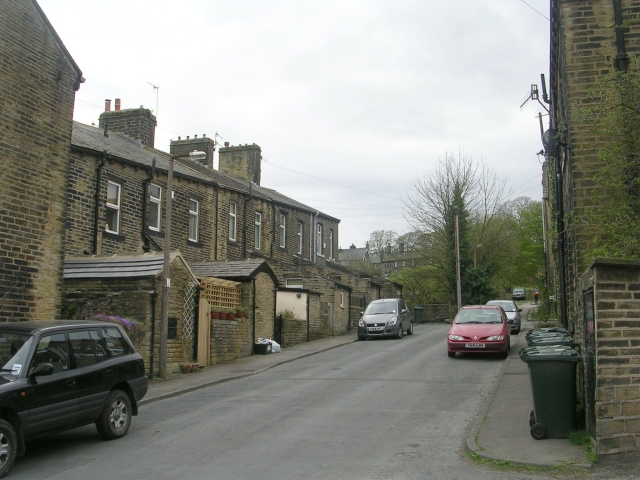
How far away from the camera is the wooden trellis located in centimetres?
1899

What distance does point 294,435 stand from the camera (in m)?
9.52

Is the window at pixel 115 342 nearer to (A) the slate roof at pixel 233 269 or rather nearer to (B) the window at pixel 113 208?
(A) the slate roof at pixel 233 269

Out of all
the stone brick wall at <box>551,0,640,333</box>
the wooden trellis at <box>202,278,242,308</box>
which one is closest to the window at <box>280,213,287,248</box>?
the wooden trellis at <box>202,278,242,308</box>

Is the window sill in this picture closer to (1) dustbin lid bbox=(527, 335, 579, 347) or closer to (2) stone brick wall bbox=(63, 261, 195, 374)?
(2) stone brick wall bbox=(63, 261, 195, 374)

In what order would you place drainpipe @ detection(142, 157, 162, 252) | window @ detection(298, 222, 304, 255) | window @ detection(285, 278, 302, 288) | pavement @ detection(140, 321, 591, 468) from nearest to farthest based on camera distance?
1. pavement @ detection(140, 321, 591, 468)
2. drainpipe @ detection(142, 157, 162, 252)
3. window @ detection(285, 278, 302, 288)
4. window @ detection(298, 222, 304, 255)

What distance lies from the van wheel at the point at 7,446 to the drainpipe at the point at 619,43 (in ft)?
34.8

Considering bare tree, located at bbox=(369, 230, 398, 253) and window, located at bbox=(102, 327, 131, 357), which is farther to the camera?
bare tree, located at bbox=(369, 230, 398, 253)

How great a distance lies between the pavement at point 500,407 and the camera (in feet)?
25.6

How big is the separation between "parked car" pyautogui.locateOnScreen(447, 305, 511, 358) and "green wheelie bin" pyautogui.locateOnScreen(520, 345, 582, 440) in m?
10.4

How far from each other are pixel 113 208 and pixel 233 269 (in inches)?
182

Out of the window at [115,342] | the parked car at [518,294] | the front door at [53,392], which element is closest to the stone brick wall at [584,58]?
the window at [115,342]

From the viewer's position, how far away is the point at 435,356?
20094mm

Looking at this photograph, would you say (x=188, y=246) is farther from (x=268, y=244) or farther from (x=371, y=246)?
(x=371, y=246)

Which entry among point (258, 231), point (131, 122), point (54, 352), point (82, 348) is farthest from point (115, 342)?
point (258, 231)
